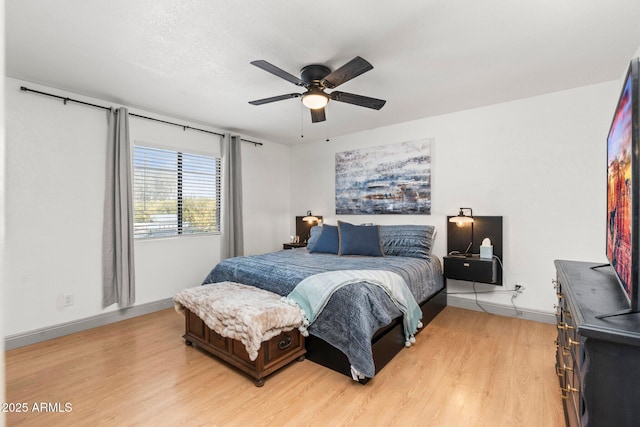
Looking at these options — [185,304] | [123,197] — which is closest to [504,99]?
[185,304]

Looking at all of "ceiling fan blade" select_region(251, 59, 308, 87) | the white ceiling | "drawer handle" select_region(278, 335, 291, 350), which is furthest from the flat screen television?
"drawer handle" select_region(278, 335, 291, 350)

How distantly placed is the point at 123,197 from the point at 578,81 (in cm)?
483

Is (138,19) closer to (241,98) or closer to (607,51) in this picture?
(241,98)

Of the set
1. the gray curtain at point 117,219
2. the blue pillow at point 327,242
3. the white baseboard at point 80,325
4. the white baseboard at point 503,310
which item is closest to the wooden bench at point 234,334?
the gray curtain at point 117,219

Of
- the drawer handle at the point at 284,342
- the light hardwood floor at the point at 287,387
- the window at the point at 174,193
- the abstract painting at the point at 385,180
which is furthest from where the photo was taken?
the abstract painting at the point at 385,180

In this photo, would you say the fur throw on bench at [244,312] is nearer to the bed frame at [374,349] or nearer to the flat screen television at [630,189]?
the bed frame at [374,349]

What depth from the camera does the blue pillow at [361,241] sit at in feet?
11.8

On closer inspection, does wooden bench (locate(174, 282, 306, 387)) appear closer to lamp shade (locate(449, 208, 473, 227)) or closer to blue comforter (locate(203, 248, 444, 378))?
blue comforter (locate(203, 248, 444, 378))

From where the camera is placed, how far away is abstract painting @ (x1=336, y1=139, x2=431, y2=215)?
4012 mm

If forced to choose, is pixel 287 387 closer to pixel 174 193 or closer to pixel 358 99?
pixel 358 99

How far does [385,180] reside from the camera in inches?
170

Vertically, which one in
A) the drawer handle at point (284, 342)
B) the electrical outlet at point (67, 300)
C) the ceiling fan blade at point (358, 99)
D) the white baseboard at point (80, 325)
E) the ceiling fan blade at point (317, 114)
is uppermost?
the ceiling fan blade at point (358, 99)

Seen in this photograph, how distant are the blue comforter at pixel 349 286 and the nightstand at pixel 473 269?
0.17 m

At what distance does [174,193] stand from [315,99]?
249cm
